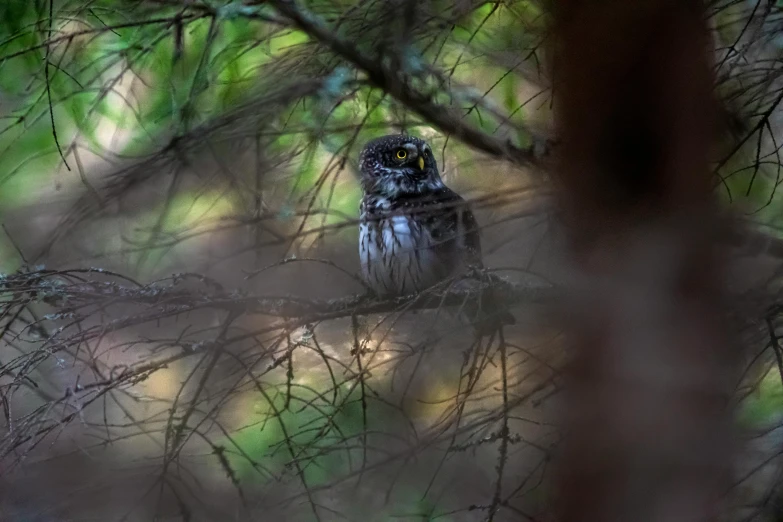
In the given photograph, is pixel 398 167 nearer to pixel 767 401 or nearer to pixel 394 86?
pixel 394 86

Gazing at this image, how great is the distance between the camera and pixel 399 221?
1.78 m

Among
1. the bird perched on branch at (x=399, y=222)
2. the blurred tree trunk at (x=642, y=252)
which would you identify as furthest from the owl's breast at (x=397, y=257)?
the blurred tree trunk at (x=642, y=252)

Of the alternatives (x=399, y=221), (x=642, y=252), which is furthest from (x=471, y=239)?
(x=399, y=221)

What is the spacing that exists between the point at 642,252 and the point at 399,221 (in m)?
1.17

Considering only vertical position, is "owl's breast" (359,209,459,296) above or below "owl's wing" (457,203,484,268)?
above

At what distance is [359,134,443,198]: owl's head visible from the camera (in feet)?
6.18

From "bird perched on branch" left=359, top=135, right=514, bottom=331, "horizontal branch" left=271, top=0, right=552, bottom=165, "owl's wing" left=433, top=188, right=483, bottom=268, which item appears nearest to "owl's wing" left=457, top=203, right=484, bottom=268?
"owl's wing" left=433, top=188, right=483, bottom=268

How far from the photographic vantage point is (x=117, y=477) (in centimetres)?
129

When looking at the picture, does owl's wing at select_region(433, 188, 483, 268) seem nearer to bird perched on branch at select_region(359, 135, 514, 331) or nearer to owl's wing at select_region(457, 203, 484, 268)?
owl's wing at select_region(457, 203, 484, 268)

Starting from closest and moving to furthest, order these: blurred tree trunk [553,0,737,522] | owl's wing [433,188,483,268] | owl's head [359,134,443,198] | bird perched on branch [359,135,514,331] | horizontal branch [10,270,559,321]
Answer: blurred tree trunk [553,0,737,522] < owl's wing [433,188,483,268] < horizontal branch [10,270,559,321] < bird perched on branch [359,135,514,331] < owl's head [359,134,443,198]

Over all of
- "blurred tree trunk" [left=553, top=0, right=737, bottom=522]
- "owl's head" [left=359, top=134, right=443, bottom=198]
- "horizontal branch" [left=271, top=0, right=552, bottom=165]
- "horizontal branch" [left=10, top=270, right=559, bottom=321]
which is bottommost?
"blurred tree trunk" [left=553, top=0, right=737, bottom=522]

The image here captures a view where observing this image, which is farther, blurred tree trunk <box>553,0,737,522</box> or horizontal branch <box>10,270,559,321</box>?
horizontal branch <box>10,270,559,321</box>

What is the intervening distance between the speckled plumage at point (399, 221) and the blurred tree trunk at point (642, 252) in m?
0.88

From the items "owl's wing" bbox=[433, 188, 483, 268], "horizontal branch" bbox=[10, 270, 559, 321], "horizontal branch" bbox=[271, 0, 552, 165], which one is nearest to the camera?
"owl's wing" bbox=[433, 188, 483, 268]
